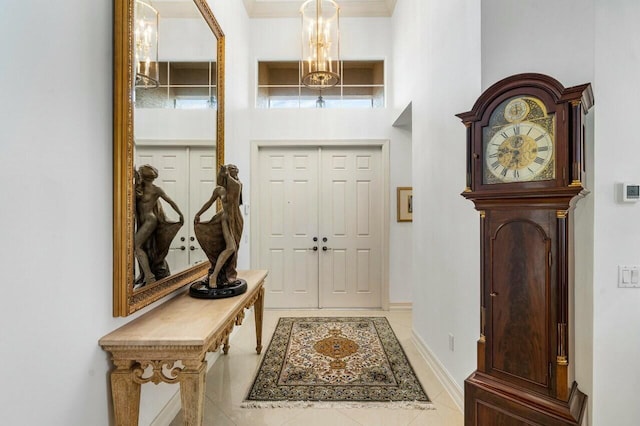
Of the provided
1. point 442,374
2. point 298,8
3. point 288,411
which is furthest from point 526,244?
point 298,8

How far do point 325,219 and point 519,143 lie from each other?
2964mm

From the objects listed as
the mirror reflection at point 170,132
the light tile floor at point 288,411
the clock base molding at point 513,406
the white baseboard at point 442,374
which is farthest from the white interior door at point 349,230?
the clock base molding at point 513,406

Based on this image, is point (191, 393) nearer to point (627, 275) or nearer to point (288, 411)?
point (288, 411)

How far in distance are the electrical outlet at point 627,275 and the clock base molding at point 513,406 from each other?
20.4 inches

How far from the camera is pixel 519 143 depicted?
1358 mm

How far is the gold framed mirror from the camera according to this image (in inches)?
55.2

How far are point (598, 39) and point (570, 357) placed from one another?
1.41m

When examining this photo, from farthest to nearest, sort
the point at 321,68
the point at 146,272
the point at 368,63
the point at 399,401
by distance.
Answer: the point at 368,63
the point at 321,68
the point at 399,401
the point at 146,272

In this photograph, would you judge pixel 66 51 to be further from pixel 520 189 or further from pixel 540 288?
pixel 540 288

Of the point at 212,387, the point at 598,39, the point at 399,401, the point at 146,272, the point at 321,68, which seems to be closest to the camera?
the point at 598,39

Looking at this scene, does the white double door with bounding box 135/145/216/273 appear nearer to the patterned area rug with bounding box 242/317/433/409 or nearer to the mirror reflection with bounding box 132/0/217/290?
the mirror reflection with bounding box 132/0/217/290

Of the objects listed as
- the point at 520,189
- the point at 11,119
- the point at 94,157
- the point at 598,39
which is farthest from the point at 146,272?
the point at 598,39

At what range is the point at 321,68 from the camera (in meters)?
3.02

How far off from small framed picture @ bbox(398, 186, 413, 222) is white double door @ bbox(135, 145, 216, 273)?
2.46 metres
